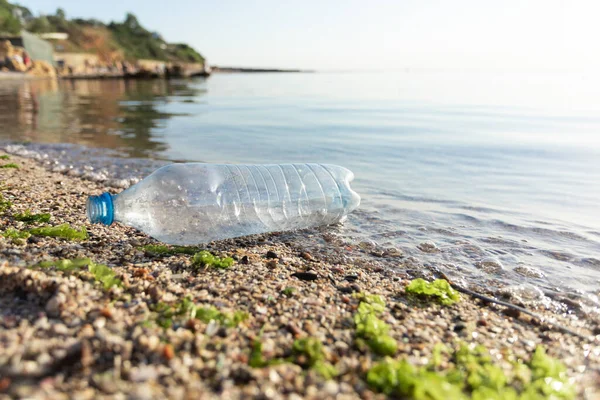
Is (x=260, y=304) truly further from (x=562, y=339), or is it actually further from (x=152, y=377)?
(x=562, y=339)

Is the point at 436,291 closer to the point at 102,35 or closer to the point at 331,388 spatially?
the point at 331,388

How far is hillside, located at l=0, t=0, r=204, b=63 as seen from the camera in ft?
194

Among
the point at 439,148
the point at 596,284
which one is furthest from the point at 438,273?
the point at 439,148

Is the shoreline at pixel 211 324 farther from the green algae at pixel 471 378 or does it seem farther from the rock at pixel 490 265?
the rock at pixel 490 265

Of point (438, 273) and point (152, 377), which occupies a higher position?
point (152, 377)

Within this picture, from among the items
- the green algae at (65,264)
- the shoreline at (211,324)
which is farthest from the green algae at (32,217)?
→ the green algae at (65,264)

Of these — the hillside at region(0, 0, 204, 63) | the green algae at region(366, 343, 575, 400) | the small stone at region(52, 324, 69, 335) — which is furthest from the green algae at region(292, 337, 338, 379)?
the hillside at region(0, 0, 204, 63)

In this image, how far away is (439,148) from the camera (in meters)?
8.77

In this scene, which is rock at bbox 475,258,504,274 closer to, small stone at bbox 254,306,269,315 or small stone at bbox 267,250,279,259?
small stone at bbox 267,250,279,259

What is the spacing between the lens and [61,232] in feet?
9.56

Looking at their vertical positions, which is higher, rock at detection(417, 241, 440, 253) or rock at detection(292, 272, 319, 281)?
rock at detection(292, 272, 319, 281)

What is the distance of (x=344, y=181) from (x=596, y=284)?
2.08m

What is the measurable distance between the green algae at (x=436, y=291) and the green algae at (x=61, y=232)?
208 cm

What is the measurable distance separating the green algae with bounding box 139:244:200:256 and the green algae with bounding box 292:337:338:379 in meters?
1.38
